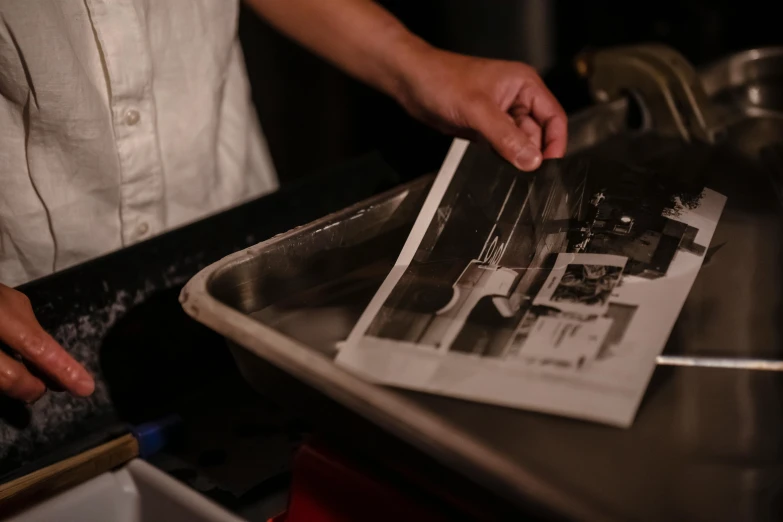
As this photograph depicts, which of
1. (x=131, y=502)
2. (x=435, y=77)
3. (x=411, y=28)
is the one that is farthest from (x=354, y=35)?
(x=411, y=28)

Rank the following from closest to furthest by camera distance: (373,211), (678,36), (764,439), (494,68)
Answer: (764,439) → (373,211) → (494,68) → (678,36)

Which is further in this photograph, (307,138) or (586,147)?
(307,138)

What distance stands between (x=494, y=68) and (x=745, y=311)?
31 centimetres

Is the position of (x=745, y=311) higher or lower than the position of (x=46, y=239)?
higher

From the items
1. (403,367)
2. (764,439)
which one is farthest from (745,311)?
(403,367)

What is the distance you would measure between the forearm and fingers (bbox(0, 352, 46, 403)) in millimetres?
407

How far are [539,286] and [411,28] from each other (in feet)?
3.38

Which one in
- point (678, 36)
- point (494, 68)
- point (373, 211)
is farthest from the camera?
point (678, 36)

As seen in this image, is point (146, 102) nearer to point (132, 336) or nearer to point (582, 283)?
point (132, 336)

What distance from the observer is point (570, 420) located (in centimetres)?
37

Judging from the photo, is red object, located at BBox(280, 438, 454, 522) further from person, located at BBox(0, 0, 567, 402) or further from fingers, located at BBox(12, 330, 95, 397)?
person, located at BBox(0, 0, 567, 402)

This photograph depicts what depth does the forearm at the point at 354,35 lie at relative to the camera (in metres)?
0.69

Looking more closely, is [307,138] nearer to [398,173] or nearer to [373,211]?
[398,173]

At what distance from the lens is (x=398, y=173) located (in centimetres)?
73
